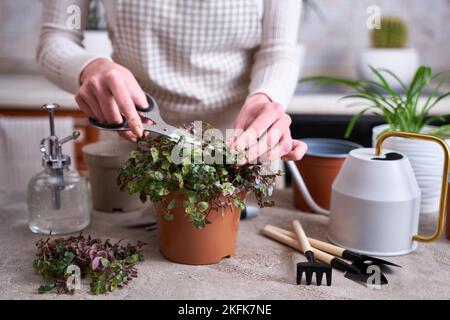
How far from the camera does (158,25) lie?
113cm

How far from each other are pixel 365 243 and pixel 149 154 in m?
0.36

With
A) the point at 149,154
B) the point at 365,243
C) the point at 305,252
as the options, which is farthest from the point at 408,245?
the point at 149,154

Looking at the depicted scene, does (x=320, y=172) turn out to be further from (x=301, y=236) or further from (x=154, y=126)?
(x=154, y=126)

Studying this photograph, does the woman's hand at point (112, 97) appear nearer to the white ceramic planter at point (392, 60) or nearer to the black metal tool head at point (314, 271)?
the black metal tool head at point (314, 271)

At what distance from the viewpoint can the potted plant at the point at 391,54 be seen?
2.21 meters

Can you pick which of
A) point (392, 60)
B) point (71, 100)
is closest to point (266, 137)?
point (71, 100)

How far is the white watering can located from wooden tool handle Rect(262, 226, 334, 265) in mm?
68

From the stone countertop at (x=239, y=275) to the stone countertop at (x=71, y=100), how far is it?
3.60ft

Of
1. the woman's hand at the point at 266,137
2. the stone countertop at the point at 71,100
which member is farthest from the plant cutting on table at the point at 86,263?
the stone countertop at the point at 71,100

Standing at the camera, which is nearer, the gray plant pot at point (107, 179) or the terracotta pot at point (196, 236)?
the terracotta pot at point (196, 236)

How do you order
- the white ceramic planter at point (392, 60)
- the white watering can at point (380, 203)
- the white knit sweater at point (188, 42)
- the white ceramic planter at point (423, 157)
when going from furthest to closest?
the white ceramic planter at point (392, 60) → the white knit sweater at point (188, 42) → the white ceramic planter at point (423, 157) → the white watering can at point (380, 203)

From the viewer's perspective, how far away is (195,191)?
76 centimetres

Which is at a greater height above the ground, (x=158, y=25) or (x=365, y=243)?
(x=158, y=25)

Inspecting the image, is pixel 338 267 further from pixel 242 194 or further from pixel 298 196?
pixel 298 196
